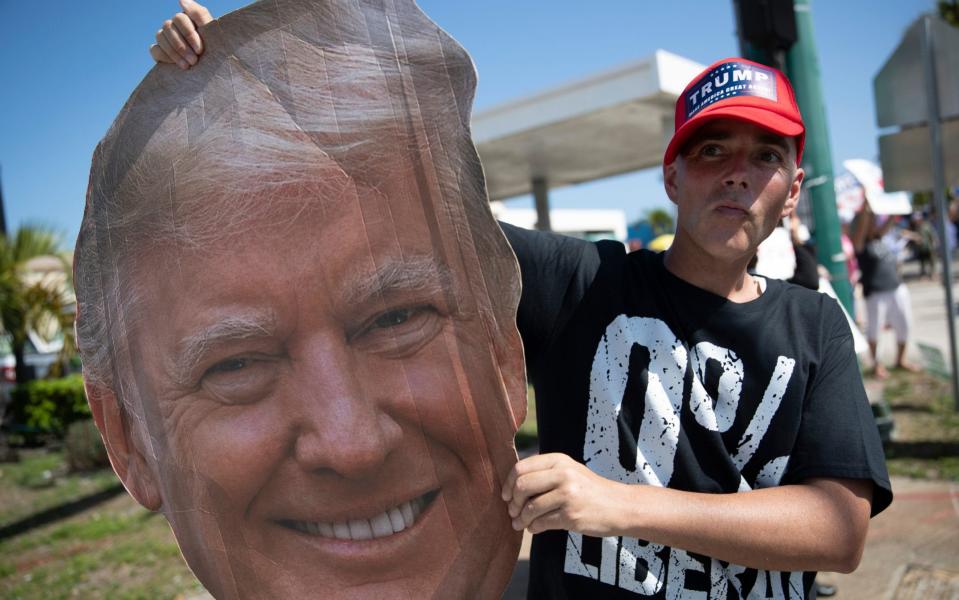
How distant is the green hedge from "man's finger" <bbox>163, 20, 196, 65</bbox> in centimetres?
895

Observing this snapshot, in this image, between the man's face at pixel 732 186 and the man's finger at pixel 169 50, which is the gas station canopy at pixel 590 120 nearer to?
the man's face at pixel 732 186

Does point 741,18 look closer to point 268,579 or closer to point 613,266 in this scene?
point 613,266

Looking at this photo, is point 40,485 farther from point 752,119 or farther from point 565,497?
point 752,119

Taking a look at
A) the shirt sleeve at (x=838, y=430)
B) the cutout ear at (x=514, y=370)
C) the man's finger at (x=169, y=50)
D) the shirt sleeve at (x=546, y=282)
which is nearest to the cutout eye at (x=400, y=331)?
the cutout ear at (x=514, y=370)

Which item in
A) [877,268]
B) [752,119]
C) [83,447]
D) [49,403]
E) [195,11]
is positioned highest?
[195,11]

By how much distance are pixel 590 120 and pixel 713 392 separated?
22.9 feet

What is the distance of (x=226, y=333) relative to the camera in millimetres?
1145

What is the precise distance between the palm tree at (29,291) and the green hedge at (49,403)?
5.76 ft

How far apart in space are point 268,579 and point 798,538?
3.08 ft

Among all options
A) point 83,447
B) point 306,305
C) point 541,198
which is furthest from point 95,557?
point 541,198

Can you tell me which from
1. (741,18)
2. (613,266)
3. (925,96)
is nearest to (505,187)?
(925,96)

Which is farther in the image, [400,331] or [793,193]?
[793,193]

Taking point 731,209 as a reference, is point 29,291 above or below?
above

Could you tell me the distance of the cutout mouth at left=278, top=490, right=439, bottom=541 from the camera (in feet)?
3.93
